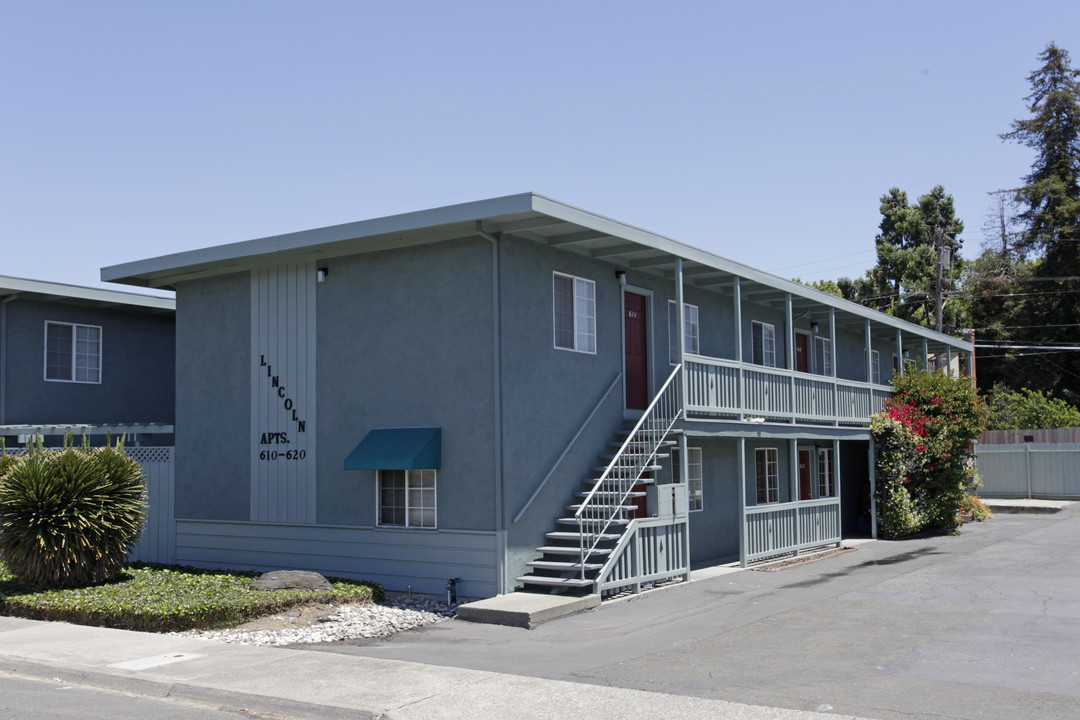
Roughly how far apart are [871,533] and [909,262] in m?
22.8

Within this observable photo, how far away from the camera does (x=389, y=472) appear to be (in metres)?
14.0

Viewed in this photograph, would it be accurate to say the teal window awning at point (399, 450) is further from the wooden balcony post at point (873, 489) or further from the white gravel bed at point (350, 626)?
the wooden balcony post at point (873, 489)

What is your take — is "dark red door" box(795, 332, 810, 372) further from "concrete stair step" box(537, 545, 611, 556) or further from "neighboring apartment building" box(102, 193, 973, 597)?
"concrete stair step" box(537, 545, 611, 556)

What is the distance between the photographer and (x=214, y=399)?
52.7ft

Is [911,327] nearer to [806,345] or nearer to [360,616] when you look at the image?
[806,345]

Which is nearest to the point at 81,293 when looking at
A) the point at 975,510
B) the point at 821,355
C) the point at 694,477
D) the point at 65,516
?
the point at 65,516

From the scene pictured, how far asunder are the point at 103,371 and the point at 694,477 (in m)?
11.7

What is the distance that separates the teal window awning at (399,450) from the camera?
42.9 ft

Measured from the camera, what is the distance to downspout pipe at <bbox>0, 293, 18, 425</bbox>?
58.3ft

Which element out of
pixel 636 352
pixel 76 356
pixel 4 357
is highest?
pixel 76 356

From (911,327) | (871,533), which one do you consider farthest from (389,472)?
(911,327)

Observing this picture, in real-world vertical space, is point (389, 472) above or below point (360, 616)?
above

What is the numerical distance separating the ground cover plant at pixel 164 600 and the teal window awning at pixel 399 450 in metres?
1.64

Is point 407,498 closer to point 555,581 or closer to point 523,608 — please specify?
point 555,581
